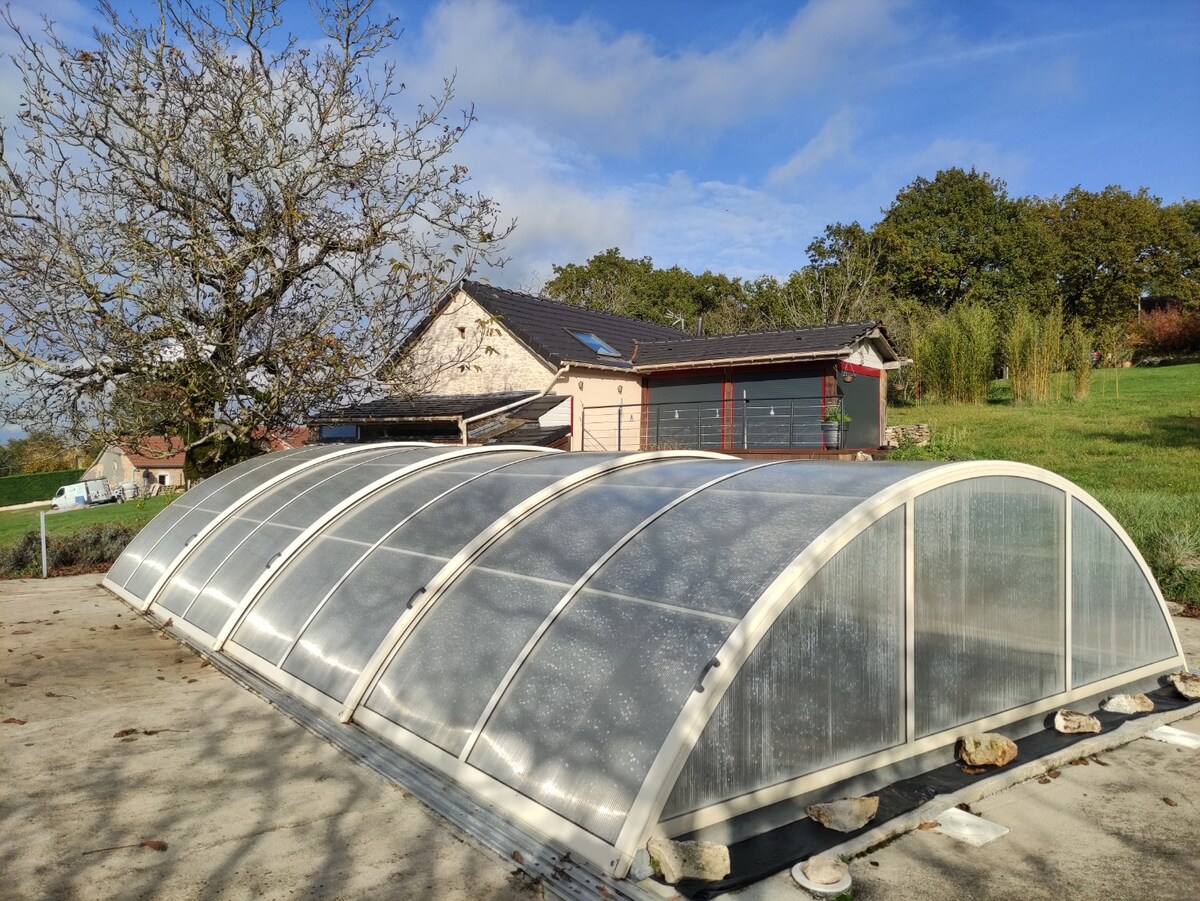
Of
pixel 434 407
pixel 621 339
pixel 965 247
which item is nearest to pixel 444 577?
pixel 434 407

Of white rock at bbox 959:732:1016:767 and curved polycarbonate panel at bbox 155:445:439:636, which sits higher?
curved polycarbonate panel at bbox 155:445:439:636

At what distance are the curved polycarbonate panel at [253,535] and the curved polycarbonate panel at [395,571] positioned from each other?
173cm

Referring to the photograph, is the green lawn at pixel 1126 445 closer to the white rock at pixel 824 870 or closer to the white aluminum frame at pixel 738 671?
the white aluminum frame at pixel 738 671

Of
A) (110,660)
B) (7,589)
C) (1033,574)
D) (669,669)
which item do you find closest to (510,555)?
(669,669)

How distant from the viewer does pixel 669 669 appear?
4184 mm

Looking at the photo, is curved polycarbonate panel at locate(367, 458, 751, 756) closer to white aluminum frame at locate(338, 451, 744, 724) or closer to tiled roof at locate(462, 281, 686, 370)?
white aluminum frame at locate(338, 451, 744, 724)

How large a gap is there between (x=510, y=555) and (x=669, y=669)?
6.66 ft

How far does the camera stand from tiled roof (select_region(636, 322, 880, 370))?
2167 centimetres

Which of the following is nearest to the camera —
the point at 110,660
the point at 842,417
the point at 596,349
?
the point at 110,660

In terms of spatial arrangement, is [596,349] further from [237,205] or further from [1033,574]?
[1033,574]

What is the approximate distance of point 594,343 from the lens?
2500 cm

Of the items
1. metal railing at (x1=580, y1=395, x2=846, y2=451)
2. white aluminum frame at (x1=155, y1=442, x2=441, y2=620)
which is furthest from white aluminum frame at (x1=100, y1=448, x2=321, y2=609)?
metal railing at (x1=580, y1=395, x2=846, y2=451)

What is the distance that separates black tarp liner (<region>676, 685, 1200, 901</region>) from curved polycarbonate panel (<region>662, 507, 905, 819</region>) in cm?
24

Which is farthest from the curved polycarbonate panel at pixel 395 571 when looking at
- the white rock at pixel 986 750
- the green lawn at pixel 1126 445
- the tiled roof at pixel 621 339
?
the tiled roof at pixel 621 339
